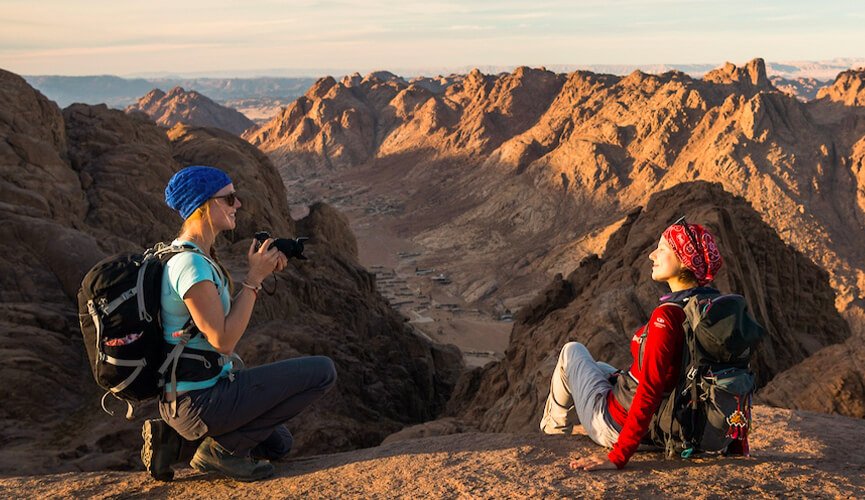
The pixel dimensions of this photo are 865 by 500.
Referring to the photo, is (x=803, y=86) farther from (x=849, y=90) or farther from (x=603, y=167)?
(x=603, y=167)

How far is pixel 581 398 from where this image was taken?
5.19m

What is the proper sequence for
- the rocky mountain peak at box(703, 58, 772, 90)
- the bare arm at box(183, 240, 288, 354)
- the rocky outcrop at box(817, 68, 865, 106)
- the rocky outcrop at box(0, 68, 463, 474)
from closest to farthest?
the bare arm at box(183, 240, 288, 354), the rocky outcrop at box(0, 68, 463, 474), the rocky outcrop at box(817, 68, 865, 106), the rocky mountain peak at box(703, 58, 772, 90)

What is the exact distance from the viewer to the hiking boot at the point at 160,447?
4703mm

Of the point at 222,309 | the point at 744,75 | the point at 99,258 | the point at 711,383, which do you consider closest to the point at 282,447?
the point at 222,309

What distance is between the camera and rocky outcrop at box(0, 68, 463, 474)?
415 inches

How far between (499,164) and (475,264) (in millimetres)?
18583

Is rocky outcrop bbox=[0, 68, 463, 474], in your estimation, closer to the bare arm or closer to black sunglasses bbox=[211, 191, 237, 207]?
black sunglasses bbox=[211, 191, 237, 207]

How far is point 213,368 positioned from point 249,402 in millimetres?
348

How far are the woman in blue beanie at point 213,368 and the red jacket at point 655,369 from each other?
6.99ft

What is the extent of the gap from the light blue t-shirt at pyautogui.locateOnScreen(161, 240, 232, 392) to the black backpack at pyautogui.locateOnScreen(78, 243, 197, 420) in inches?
1.7

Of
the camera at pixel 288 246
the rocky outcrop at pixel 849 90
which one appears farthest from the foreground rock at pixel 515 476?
the rocky outcrop at pixel 849 90

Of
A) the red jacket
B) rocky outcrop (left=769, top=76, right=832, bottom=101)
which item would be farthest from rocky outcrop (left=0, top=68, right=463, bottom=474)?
rocky outcrop (left=769, top=76, right=832, bottom=101)

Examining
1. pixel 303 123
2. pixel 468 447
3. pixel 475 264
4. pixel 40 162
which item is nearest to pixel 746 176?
pixel 475 264

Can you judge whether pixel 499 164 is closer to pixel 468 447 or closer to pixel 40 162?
pixel 40 162
